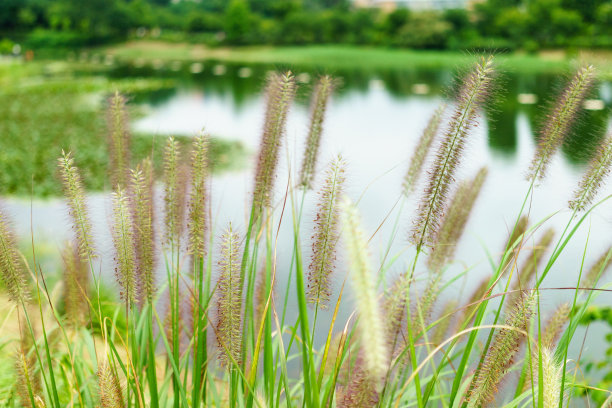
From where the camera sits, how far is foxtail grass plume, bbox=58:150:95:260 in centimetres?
112

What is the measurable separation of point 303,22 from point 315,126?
112 ft

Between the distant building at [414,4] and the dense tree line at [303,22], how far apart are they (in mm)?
1209

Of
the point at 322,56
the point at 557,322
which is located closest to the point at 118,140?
the point at 557,322

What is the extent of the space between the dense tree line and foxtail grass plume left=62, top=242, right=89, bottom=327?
2657cm

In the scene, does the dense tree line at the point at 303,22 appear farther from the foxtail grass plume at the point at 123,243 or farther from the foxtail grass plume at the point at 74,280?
the foxtail grass plume at the point at 123,243

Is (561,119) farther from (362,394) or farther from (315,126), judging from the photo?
(362,394)

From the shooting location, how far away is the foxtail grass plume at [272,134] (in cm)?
129

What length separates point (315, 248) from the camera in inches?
42.6

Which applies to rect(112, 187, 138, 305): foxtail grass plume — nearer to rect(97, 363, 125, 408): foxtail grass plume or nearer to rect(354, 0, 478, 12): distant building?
rect(97, 363, 125, 408): foxtail grass plume

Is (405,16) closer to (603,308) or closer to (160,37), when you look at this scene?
(160,37)

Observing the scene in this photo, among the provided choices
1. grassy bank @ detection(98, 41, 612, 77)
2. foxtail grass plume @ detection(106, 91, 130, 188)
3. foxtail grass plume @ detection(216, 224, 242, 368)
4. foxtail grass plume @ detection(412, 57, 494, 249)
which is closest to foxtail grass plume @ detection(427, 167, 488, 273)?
foxtail grass plume @ detection(412, 57, 494, 249)

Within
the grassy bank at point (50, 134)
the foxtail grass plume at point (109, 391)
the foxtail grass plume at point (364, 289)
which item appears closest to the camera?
the foxtail grass plume at point (364, 289)

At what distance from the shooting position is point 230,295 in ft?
3.68

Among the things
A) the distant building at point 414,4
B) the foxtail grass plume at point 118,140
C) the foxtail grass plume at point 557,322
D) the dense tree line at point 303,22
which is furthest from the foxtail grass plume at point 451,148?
the distant building at point 414,4
